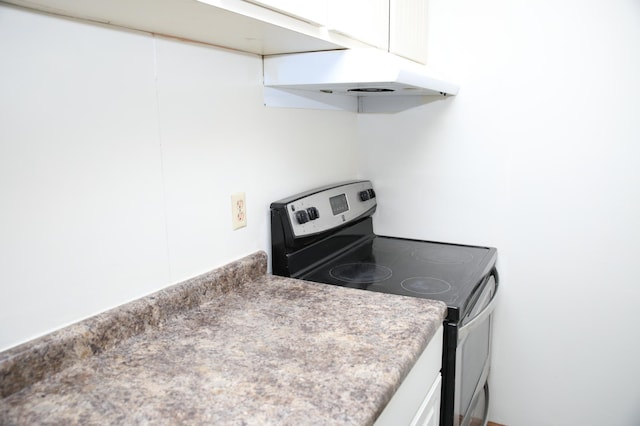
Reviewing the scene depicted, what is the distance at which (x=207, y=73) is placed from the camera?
3.75 feet

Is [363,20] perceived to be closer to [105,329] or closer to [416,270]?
[416,270]

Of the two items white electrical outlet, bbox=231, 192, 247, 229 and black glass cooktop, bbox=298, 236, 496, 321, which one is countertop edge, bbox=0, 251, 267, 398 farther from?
black glass cooktop, bbox=298, 236, 496, 321

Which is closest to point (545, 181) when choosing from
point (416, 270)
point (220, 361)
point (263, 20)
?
point (416, 270)

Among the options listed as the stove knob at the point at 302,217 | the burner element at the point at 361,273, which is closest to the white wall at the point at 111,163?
the stove knob at the point at 302,217

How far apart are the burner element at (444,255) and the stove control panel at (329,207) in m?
0.29

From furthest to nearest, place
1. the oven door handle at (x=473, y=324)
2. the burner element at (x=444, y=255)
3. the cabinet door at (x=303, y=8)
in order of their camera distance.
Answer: the burner element at (x=444, y=255)
the oven door handle at (x=473, y=324)
the cabinet door at (x=303, y=8)

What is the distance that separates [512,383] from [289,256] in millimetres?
1107

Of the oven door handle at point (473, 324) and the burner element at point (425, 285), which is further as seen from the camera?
the burner element at point (425, 285)

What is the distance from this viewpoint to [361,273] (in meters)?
1.45

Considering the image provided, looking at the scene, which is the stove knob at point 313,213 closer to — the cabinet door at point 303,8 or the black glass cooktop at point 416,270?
the black glass cooktop at point 416,270

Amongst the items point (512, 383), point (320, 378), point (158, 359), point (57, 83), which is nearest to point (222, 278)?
point (158, 359)

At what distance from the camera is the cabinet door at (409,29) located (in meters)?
1.37

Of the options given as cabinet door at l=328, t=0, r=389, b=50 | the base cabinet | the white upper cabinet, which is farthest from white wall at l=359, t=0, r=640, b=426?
the base cabinet

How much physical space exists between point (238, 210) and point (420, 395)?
0.69 m
